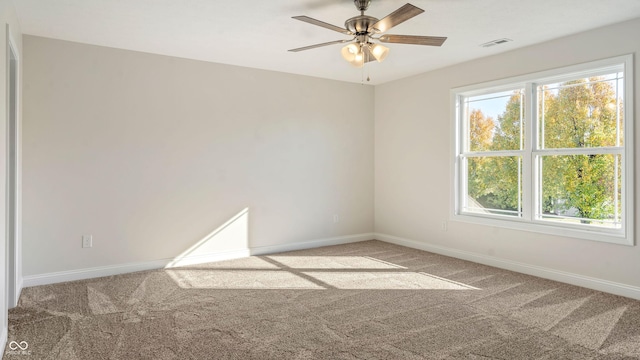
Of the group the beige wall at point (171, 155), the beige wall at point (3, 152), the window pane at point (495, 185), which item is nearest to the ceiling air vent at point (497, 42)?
the window pane at point (495, 185)

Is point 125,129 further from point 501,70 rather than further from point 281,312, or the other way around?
point 501,70

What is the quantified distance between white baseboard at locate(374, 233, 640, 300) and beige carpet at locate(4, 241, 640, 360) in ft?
0.37

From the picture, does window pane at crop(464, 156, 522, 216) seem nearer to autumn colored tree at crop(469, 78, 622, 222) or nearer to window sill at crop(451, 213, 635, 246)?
autumn colored tree at crop(469, 78, 622, 222)

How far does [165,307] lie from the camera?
3391mm

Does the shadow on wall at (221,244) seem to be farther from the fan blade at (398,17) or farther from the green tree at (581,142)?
the green tree at (581,142)

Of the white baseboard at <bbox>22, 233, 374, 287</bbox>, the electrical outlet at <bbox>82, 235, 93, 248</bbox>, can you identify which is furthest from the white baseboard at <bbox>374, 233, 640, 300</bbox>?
the electrical outlet at <bbox>82, 235, 93, 248</bbox>

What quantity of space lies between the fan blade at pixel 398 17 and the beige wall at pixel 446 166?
2.32 metres

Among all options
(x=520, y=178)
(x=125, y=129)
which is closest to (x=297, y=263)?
(x=125, y=129)

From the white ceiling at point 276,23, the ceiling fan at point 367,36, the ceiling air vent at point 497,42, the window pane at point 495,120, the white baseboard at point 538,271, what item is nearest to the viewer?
the ceiling fan at point 367,36

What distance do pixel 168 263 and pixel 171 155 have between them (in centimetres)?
128

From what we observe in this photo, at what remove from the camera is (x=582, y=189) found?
13.4 feet

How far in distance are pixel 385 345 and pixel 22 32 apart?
4319mm

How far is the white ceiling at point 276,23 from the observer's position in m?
3.22

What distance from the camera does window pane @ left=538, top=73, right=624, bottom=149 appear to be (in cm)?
384
